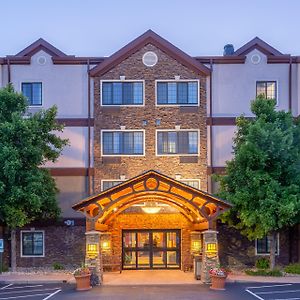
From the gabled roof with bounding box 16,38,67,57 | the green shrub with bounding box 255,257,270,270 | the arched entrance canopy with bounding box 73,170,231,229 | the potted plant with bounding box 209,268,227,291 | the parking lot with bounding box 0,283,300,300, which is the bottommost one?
the green shrub with bounding box 255,257,270,270

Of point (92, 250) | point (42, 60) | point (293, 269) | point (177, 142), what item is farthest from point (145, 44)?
point (293, 269)

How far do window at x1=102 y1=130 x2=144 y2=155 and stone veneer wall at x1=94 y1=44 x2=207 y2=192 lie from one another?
0.91ft

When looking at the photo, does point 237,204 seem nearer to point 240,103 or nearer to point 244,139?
point 244,139

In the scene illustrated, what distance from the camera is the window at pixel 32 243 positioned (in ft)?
85.9

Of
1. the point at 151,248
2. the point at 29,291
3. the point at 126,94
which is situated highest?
the point at 126,94

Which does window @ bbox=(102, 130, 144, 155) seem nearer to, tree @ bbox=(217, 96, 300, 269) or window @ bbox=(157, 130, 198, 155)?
window @ bbox=(157, 130, 198, 155)

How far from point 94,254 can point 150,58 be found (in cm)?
1123

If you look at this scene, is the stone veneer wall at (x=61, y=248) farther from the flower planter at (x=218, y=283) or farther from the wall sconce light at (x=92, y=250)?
the flower planter at (x=218, y=283)

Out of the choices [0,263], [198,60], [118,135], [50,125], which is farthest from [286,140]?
[0,263]

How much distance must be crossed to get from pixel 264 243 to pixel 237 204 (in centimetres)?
469

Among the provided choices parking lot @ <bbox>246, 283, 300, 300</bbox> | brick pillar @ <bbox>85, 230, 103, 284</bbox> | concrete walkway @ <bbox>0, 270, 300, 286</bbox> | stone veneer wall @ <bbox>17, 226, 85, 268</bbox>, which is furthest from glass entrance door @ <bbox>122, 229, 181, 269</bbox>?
parking lot @ <bbox>246, 283, 300, 300</bbox>

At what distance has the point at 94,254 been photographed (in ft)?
68.4

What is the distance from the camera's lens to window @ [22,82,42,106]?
88.1 ft

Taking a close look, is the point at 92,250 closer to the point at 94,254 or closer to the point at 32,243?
the point at 94,254
